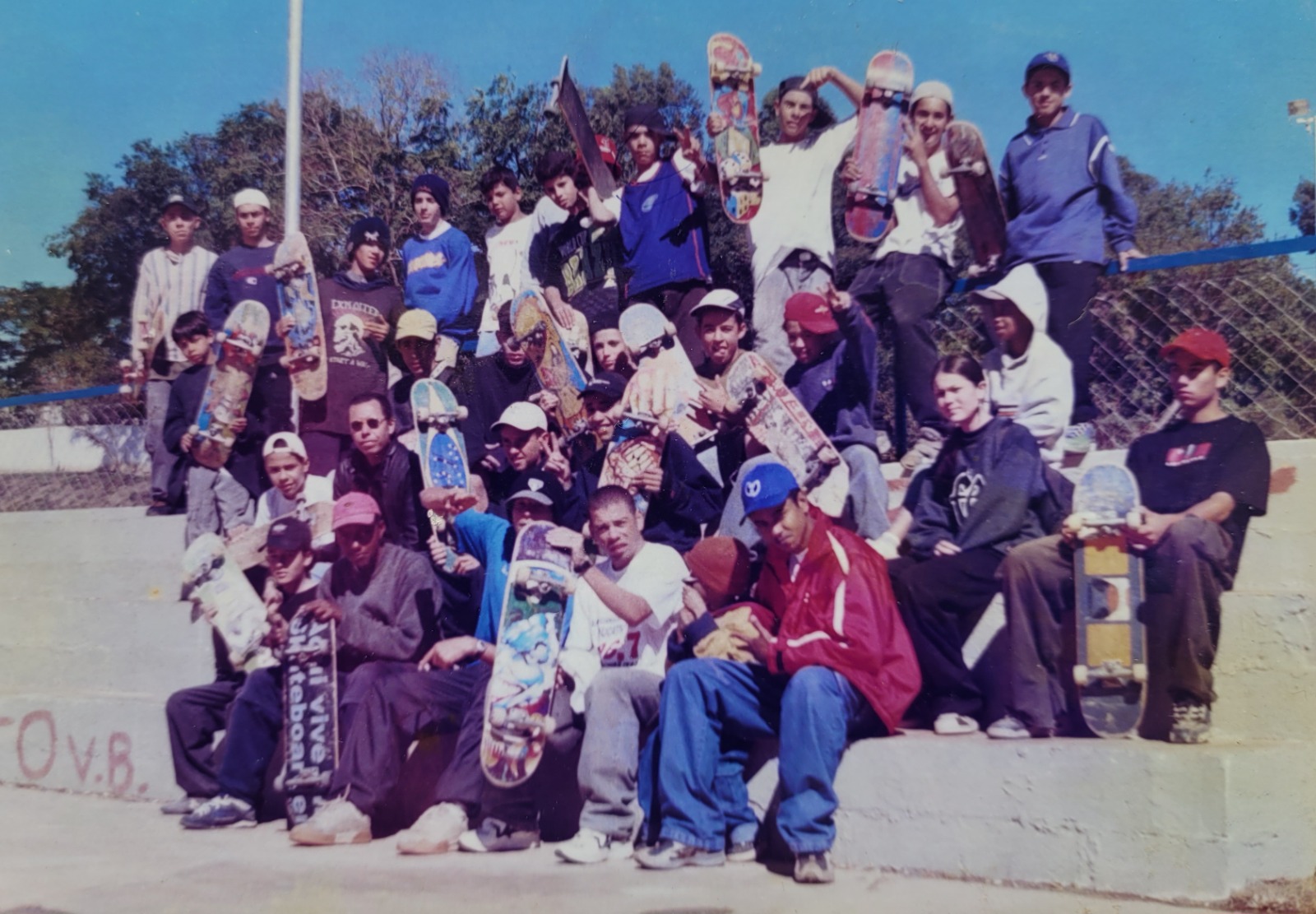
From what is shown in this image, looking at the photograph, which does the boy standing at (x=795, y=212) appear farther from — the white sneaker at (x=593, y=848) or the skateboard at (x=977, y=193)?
the white sneaker at (x=593, y=848)

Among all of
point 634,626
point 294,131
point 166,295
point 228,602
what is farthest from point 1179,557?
point 166,295

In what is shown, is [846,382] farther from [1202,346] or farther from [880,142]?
[1202,346]

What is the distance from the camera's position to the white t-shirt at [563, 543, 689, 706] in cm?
448

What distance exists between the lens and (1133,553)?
3.98 meters

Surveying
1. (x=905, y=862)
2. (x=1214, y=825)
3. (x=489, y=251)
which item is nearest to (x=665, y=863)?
(x=905, y=862)

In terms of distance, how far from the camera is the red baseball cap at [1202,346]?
4141 mm

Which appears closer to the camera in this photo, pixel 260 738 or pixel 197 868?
pixel 197 868

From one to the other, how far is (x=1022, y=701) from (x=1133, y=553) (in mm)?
634

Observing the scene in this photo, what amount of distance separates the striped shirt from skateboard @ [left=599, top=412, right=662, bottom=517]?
10.2 feet

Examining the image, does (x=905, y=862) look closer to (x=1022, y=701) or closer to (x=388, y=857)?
(x=1022, y=701)

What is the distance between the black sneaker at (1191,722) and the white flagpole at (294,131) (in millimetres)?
5274

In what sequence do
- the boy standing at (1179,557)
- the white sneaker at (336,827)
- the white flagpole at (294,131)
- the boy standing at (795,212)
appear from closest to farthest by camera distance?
the boy standing at (1179,557)
the white sneaker at (336,827)
the boy standing at (795,212)
the white flagpole at (294,131)

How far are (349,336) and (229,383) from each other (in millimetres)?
Result: 701

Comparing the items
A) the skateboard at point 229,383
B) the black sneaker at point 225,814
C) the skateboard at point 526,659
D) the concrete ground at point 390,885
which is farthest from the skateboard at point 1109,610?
the skateboard at point 229,383
